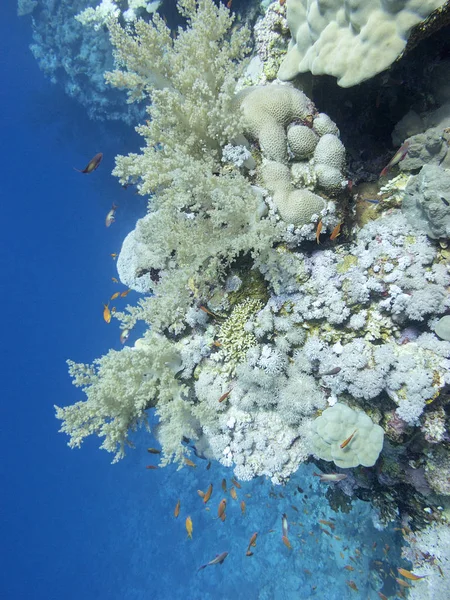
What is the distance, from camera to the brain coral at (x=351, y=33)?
3.04m

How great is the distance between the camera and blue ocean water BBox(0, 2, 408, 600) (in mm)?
10164

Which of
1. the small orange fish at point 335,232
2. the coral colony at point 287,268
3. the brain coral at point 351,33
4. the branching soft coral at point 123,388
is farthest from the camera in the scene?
the branching soft coral at point 123,388

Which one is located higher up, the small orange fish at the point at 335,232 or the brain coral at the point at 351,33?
the brain coral at the point at 351,33

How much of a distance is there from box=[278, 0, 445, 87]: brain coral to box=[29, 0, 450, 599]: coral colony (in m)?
0.02

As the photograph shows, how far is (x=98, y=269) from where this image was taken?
96.0 feet

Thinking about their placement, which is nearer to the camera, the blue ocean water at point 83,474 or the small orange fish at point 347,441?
the small orange fish at point 347,441

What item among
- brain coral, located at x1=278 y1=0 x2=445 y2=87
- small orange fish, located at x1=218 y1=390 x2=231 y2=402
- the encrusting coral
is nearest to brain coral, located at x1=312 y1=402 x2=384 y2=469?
the encrusting coral

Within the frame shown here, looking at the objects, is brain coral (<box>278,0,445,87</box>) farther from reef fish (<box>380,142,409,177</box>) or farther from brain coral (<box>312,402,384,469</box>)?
brain coral (<box>312,402,384,469</box>)

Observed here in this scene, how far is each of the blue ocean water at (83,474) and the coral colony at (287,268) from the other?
12.8ft

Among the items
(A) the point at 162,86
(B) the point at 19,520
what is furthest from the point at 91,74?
(B) the point at 19,520

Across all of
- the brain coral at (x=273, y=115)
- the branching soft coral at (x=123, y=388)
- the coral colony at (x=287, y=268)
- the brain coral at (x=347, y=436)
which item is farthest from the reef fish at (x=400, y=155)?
the branching soft coral at (x=123, y=388)

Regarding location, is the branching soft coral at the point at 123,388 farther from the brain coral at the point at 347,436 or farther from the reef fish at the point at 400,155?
the reef fish at the point at 400,155

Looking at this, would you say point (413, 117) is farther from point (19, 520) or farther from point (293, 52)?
point (19, 520)

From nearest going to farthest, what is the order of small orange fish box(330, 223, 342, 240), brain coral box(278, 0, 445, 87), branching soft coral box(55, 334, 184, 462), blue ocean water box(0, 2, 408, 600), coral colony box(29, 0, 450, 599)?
1. brain coral box(278, 0, 445, 87)
2. coral colony box(29, 0, 450, 599)
3. small orange fish box(330, 223, 342, 240)
4. branching soft coral box(55, 334, 184, 462)
5. blue ocean water box(0, 2, 408, 600)
